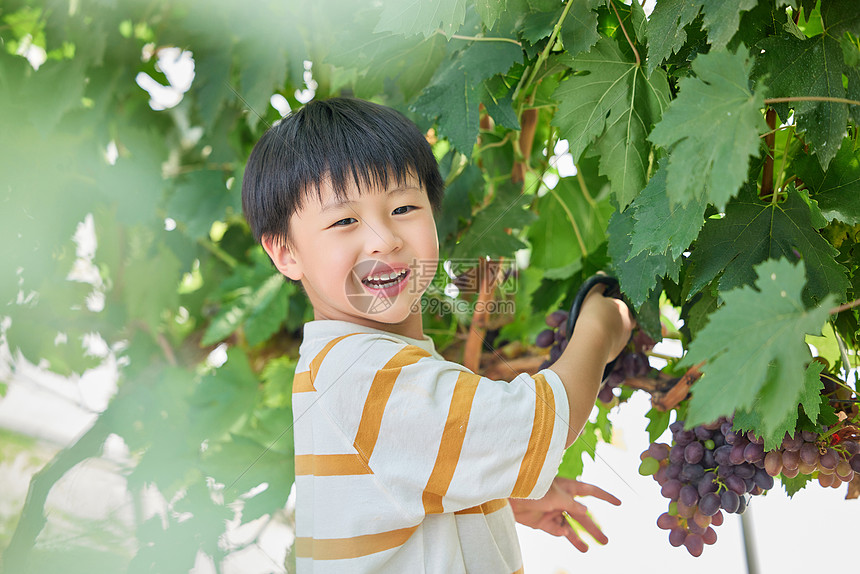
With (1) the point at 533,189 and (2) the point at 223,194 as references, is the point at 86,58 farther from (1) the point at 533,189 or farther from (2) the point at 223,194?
(1) the point at 533,189

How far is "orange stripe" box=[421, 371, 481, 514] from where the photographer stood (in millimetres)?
449

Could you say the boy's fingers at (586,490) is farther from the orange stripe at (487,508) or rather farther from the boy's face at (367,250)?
the boy's face at (367,250)

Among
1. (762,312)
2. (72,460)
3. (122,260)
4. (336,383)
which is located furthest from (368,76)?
(72,460)

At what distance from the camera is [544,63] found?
1.87 ft

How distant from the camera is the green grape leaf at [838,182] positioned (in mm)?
421

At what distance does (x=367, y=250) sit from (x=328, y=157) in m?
0.09

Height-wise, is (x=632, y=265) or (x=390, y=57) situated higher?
(x=390, y=57)

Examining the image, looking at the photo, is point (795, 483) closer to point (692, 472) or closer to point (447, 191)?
point (692, 472)

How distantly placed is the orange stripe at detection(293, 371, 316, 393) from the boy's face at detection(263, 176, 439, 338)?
6cm

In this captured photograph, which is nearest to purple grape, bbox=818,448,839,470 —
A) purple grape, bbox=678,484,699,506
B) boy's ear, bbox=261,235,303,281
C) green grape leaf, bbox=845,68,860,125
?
purple grape, bbox=678,484,699,506

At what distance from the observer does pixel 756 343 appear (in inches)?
11.6

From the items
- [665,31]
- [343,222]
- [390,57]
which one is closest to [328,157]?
[343,222]

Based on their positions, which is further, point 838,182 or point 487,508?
point 487,508

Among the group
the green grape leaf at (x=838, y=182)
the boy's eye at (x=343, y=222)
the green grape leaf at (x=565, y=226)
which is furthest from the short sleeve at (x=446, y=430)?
the green grape leaf at (x=565, y=226)
